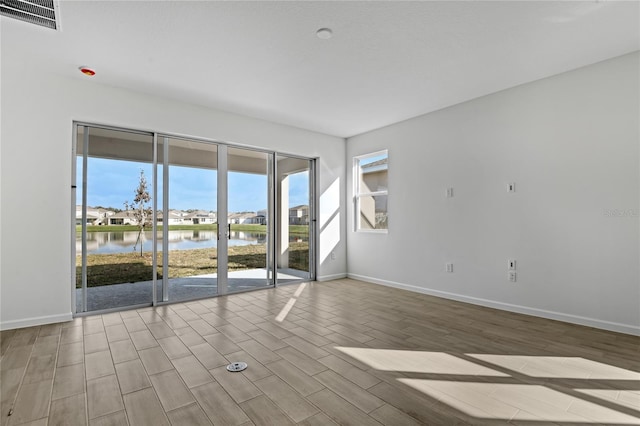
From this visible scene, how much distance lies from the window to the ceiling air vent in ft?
14.7

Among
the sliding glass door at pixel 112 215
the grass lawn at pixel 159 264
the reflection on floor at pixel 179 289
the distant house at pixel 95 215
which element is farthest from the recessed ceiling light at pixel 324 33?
the reflection on floor at pixel 179 289

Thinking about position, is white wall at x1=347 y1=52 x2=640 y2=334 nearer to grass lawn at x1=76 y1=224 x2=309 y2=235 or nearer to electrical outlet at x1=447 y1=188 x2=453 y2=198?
electrical outlet at x1=447 y1=188 x2=453 y2=198

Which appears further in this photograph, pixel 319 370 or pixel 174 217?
pixel 174 217

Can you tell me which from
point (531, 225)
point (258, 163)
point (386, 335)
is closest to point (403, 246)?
point (531, 225)

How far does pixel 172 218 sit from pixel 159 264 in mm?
645

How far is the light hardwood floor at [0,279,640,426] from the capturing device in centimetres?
180

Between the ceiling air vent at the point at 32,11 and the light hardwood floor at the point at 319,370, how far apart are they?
9.07 feet

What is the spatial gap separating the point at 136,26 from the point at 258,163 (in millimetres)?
2686

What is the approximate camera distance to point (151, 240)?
413 centimetres

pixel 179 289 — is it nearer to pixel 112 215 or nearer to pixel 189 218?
pixel 189 218

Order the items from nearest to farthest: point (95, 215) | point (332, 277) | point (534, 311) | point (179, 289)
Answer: point (534, 311) → point (95, 215) → point (179, 289) → point (332, 277)

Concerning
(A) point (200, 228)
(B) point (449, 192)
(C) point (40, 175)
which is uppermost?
(C) point (40, 175)

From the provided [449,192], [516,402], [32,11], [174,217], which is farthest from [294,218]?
[516,402]

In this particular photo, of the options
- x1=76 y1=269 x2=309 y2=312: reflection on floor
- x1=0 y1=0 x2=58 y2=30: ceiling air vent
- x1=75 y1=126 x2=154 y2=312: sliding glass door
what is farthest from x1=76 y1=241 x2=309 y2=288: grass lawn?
x1=0 y1=0 x2=58 y2=30: ceiling air vent
